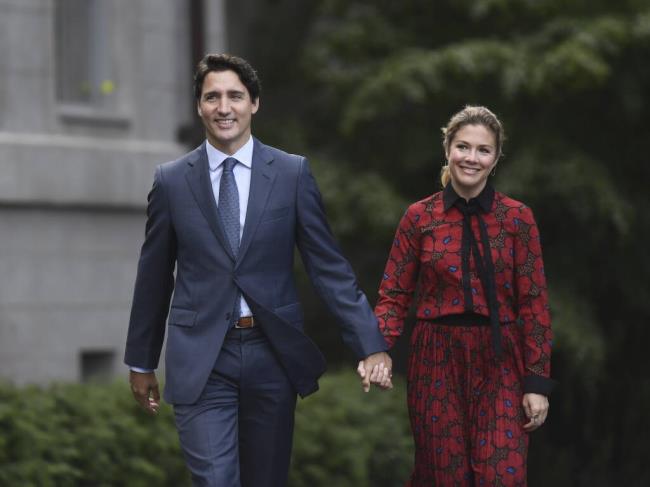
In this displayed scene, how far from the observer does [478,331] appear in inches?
281

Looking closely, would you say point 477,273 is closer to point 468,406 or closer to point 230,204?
point 468,406

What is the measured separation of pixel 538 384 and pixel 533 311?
29 centimetres

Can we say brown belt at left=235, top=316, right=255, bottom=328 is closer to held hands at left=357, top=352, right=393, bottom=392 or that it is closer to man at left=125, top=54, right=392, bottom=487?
man at left=125, top=54, right=392, bottom=487

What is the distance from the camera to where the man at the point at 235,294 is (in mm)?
6855

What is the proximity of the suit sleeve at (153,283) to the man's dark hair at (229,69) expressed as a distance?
0.40 metres

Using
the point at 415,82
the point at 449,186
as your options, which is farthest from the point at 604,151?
the point at 449,186

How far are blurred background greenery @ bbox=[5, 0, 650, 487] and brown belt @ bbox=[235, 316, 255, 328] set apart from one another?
536 centimetres

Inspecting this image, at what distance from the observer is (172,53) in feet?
47.5

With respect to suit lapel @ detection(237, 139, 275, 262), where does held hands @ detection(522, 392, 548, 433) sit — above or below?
below

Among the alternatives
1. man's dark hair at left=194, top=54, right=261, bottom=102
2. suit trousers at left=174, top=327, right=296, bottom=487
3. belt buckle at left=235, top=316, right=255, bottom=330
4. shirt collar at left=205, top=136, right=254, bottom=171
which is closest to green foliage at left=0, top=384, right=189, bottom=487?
suit trousers at left=174, top=327, right=296, bottom=487

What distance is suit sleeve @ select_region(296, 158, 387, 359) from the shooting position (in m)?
7.01

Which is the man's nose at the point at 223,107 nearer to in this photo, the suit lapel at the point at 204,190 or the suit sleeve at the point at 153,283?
the suit lapel at the point at 204,190

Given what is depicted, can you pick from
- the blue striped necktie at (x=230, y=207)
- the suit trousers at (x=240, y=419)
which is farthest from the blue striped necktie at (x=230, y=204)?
the suit trousers at (x=240, y=419)

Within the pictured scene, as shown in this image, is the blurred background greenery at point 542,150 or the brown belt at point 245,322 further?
the blurred background greenery at point 542,150
